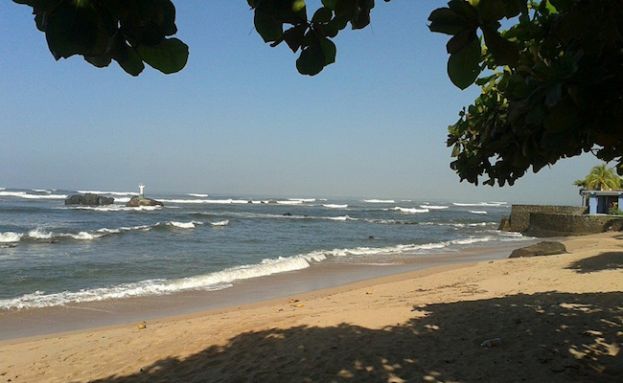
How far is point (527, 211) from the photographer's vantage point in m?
32.6

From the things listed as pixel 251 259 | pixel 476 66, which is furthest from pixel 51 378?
pixel 251 259

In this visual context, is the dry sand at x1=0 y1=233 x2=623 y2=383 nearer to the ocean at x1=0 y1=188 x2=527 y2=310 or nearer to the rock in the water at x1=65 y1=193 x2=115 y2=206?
the ocean at x1=0 y1=188 x2=527 y2=310

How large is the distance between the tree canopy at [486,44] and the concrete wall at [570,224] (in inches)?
1097

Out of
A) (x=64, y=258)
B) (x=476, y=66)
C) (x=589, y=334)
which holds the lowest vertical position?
(x=64, y=258)

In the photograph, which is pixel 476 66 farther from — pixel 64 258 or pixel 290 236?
pixel 290 236

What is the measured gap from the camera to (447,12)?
1.43 meters

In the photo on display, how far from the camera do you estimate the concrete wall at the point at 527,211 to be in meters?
31.7

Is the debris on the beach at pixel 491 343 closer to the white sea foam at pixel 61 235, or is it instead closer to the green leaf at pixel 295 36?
the green leaf at pixel 295 36

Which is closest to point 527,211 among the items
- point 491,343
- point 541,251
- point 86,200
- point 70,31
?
point 541,251

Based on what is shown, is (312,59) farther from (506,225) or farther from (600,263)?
(506,225)

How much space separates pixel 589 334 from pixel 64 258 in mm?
15166

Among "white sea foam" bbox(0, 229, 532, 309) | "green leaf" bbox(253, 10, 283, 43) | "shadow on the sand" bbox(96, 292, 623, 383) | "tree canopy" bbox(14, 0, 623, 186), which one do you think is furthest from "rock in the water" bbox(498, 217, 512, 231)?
"green leaf" bbox(253, 10, 283, 43)

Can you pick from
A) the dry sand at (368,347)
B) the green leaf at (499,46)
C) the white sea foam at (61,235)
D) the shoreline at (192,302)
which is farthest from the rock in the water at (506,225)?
the green leaf at (499,46)

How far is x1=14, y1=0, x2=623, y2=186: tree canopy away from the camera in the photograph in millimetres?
1195
